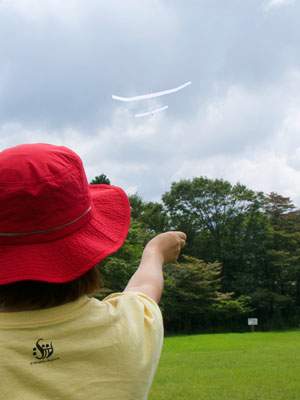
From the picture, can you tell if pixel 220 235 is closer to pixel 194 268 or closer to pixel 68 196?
pixel 194 268

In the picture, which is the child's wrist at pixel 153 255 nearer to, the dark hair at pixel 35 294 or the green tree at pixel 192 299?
the dark hair at pixel 35 294

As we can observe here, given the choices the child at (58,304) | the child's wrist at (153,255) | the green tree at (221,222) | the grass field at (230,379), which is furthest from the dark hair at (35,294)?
the green tree at (221,222)

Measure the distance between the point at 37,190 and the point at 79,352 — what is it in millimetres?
313

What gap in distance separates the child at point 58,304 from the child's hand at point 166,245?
10.1 inches

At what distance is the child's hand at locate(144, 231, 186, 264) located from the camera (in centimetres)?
111

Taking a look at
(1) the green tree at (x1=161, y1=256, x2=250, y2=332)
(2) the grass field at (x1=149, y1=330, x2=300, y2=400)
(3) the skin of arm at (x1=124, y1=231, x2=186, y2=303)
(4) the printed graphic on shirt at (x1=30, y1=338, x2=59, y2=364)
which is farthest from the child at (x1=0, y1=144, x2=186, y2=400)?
(1) the green tree at (x1=161, y1=256, x2=250, y2=332)

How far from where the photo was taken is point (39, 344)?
0.74 m

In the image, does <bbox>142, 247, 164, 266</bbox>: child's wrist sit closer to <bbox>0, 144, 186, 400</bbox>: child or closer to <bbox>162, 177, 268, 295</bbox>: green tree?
<bbox>0, 144, 186, 400</bbox>: child

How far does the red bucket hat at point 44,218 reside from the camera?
77cm

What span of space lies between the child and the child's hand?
0.26m

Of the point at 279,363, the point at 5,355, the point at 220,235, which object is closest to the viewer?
the point at 5,355

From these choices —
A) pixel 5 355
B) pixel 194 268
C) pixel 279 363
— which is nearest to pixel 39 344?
pixel 5 355

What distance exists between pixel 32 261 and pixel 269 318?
3160 cm

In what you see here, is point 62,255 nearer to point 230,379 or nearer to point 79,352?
point 79,352
